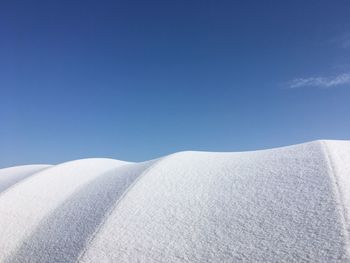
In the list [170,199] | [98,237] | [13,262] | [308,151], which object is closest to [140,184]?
[170,199]

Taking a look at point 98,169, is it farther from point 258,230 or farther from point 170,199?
point 258,230

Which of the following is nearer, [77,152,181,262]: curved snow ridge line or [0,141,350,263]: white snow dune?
[0,141,350,263]: white snow dune

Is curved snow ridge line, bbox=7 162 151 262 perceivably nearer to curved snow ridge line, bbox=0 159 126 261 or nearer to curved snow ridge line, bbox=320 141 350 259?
curved snow ridge line, bbox=0 159 126 261

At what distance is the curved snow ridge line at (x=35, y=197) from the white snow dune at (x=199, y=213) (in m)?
0.08

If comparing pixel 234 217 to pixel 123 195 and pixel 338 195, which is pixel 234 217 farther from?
pixel 123 195

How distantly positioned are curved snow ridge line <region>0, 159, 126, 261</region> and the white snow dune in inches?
3.1

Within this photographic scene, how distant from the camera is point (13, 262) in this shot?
47.7 feet

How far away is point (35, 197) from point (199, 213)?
40.0 ft

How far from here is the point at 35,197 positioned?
66.8ft

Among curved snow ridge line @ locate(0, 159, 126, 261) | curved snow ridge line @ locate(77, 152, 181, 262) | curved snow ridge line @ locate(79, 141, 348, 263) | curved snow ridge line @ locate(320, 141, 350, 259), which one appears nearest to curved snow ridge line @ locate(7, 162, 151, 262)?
curved snow ridge line @ locate(77, 152, 181, 262)

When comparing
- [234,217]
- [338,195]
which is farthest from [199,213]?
[338,195]

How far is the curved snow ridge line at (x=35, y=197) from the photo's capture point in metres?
16.5

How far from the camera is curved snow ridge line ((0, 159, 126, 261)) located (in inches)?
651

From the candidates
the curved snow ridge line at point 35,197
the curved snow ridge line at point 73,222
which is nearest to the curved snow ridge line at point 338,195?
the curved snow ridge line at point 73,222
